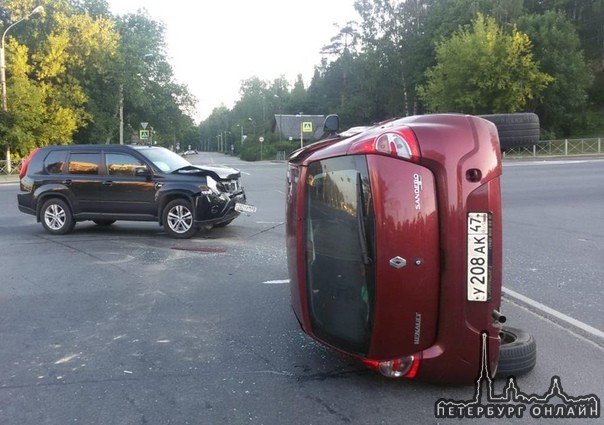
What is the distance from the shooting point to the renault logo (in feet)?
11.1

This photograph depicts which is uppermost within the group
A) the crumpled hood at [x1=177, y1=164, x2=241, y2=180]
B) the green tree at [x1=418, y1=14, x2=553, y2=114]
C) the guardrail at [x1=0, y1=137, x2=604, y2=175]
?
the green tree at [x1=418, y1=14, x2=553, y2=114]

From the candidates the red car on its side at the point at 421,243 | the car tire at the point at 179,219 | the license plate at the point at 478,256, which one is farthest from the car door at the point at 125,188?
the license plate at the point at 478,256

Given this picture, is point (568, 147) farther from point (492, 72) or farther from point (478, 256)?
point (478, 256)

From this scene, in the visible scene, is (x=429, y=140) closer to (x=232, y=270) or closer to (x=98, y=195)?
(x=232, y=270)

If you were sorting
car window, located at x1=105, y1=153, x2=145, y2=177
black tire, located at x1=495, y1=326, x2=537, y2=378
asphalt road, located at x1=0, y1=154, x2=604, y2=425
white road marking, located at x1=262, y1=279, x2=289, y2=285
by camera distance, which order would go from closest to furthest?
1. asphalt road, located at x1=0, y1=154, x2=604, y2=425
2. black tire, located at x1=495, y1=326, x2=537, y2=378
3. white road marking, located at x1=262, y1=279, x2=289, y2=285
4. car window, located at x1=105, y1=153, x2=145, y2=177

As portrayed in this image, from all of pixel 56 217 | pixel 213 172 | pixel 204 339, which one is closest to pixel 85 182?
pixel 56 217

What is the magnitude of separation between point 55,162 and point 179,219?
119 inches

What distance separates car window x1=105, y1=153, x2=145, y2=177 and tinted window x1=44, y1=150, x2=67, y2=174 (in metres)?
1.01

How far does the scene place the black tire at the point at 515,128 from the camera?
16.5 ft

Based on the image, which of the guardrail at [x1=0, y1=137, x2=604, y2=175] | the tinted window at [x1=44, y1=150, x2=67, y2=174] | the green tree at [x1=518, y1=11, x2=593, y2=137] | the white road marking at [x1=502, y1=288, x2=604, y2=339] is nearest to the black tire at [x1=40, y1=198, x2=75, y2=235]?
the tinted window at [x1=44, y1=150, x2=67, y2=174]

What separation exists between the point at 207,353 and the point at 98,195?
6.95 metres

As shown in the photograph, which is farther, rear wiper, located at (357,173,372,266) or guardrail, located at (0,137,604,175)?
guardrail, located at (0,137,604,175)

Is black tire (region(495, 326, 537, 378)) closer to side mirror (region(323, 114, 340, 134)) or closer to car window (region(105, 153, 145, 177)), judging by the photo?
side mirror (region(323, 114, 340, 134))

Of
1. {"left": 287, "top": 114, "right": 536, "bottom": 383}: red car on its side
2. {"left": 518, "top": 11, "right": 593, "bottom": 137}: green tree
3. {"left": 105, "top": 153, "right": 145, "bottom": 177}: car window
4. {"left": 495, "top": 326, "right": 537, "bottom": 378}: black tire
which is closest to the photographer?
{"left": 287, "top": 114, "right": 536, "bottom": 383}: red car on its side
